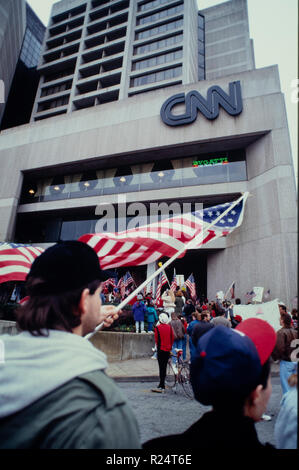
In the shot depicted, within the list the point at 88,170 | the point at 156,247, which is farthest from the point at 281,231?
the point at 88,170

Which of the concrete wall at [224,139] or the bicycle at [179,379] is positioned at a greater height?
the concrete wall at [224,139]

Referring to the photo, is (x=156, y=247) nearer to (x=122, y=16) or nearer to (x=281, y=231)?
(x=281, y=231)

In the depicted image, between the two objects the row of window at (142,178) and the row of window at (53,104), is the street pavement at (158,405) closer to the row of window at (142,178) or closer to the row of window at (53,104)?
the row of window at (142,178)

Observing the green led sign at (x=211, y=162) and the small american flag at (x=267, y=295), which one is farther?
the green led sign at (x=211, y=162)

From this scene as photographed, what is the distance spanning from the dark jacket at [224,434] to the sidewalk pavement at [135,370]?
594cm

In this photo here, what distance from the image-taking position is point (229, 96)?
1653cm

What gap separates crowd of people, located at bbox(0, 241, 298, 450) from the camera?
79 centimetres

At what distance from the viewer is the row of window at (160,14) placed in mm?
35219

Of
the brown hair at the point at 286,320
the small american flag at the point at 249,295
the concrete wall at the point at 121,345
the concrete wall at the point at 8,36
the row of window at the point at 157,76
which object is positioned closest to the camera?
the brown hair at the point at 286,320

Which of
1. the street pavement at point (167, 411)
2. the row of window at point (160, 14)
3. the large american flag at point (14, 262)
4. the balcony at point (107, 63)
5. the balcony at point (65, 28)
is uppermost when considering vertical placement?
the balcony at point (65, 28)

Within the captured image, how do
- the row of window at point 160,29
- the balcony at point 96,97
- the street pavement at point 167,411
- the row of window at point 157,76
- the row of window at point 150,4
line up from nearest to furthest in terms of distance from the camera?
the street pavement at point 167,411
the row of window at point 157,76
the balcony at point 96,97
the row of window at point 160,29
the row of window at point 150,4

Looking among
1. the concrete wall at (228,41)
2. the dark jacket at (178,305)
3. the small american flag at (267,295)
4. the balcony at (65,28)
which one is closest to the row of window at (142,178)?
the small american flag at (267,295)

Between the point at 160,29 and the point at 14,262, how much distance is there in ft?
145

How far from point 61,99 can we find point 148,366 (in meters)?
42.9
